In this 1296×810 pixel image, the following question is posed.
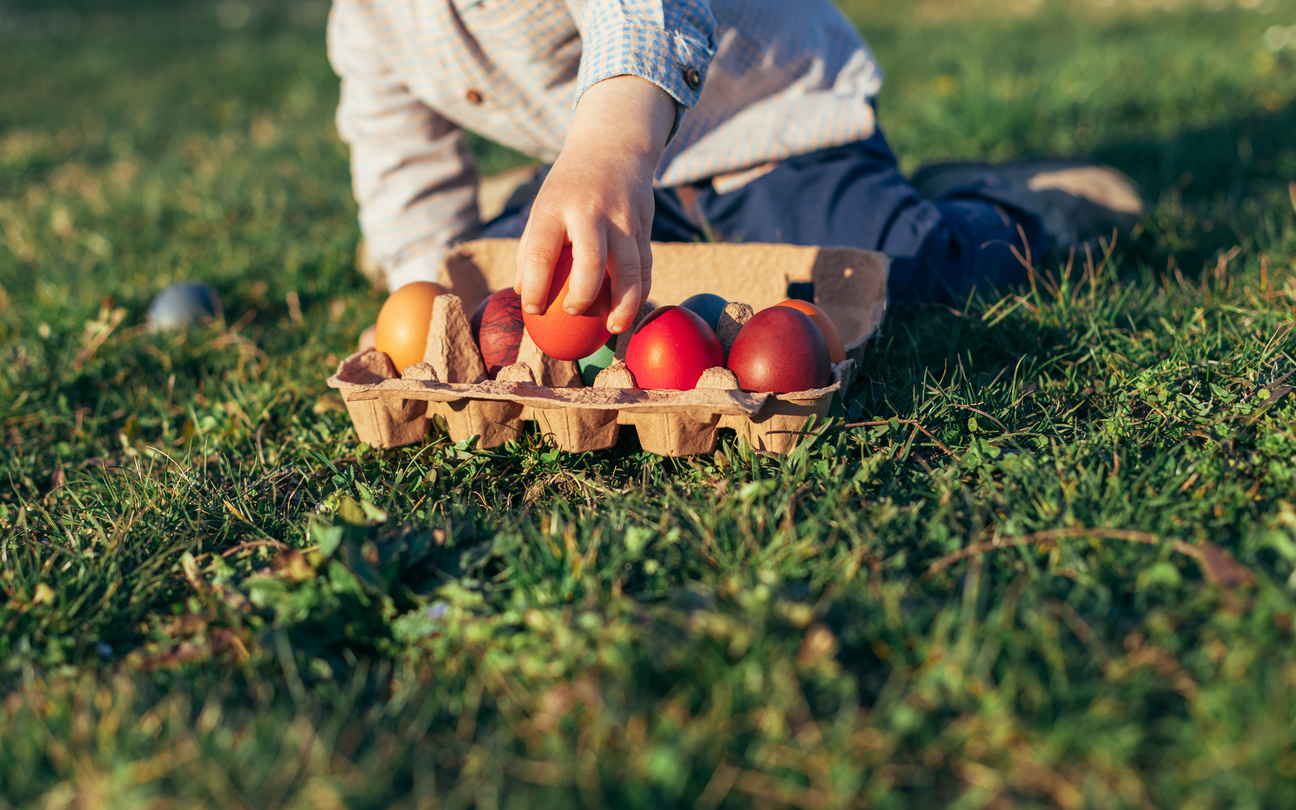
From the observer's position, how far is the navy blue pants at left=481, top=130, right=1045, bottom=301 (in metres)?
2.61

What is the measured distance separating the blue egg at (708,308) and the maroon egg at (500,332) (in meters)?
0.41

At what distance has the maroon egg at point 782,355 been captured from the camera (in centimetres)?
175

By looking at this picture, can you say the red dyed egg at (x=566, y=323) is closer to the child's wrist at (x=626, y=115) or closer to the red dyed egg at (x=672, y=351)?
the red dyed egg at (x=672, y=351)

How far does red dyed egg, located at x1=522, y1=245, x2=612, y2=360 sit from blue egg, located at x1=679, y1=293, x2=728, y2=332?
301 millimetres

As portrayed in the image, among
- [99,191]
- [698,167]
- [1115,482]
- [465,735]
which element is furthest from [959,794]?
[99,191]

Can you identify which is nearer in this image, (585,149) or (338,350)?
(585,149)

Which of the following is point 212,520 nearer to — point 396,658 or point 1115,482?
point 396,658

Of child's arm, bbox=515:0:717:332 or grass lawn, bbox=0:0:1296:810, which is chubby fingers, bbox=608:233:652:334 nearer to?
child's arm, bbox=515:0:717:332

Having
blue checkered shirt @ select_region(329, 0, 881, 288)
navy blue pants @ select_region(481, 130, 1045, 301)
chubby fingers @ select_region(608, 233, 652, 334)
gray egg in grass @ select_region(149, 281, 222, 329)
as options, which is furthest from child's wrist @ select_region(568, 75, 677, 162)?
gray egg in grass @ select_region(149, 281, 222, 329)

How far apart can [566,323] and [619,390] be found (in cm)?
18

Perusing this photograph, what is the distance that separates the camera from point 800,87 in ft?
9.32

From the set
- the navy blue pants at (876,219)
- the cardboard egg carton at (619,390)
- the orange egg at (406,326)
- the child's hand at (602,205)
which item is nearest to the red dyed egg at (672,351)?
the cardboard egg carton at (619,390)

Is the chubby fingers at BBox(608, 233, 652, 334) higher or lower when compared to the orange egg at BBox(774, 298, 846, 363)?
higher

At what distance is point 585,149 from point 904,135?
11.0 feet
